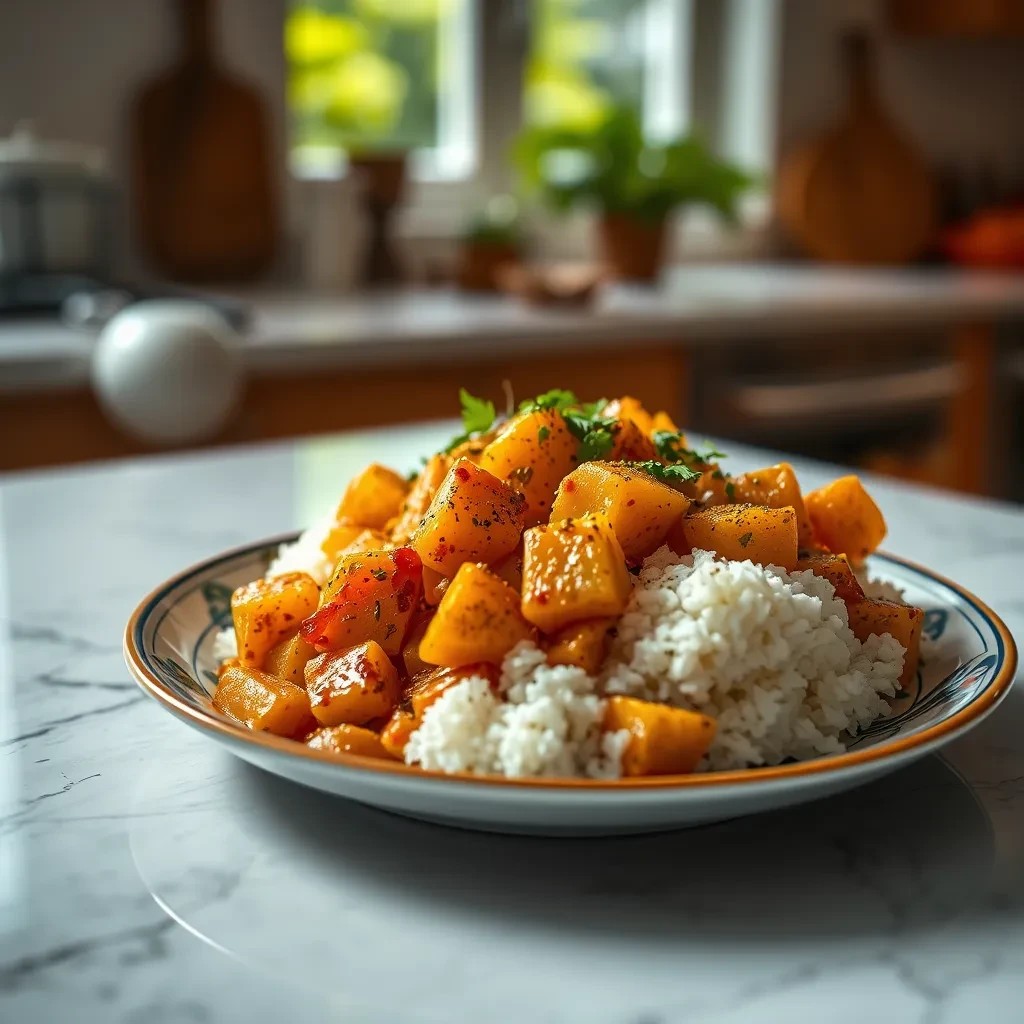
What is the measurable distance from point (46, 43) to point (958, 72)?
280cm

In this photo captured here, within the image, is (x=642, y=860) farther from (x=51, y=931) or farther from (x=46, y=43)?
(x=46, y=43)

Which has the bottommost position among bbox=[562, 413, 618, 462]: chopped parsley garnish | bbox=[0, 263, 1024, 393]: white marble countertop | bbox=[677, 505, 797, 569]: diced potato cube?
bbox=[0, 263, 1024, 393]: white marble countertop

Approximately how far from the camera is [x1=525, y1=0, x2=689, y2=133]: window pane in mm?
3500

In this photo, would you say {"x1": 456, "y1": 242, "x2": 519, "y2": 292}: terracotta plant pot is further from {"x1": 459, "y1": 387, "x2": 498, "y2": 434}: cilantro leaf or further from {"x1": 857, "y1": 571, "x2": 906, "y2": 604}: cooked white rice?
{"x1": 857, "y1": 571, "x2": 906, "y2": 604}: cooked white rice

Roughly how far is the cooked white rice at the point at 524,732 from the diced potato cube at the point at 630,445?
0.68ft

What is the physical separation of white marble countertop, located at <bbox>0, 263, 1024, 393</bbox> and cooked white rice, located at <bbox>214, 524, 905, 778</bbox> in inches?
60.5

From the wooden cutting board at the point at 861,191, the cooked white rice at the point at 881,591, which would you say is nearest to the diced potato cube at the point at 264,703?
the cooked white rice at the point at 881,591

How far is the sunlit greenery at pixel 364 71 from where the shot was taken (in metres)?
3.13

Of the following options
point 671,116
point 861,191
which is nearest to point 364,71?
point 671,116

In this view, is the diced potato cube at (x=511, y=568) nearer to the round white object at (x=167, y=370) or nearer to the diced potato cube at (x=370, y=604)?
the diced potato cube at (x=370, y=604)

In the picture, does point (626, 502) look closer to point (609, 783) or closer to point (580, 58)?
point (609, 783)

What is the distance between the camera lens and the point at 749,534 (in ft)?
2.22

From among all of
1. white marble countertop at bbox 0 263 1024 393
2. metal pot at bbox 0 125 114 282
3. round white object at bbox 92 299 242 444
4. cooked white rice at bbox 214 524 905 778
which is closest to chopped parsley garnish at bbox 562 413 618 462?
cooked white rice at bbox 214 524 905 778

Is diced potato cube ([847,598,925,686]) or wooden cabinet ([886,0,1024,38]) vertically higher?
wooden cabinet ([886,0,1024,38])
